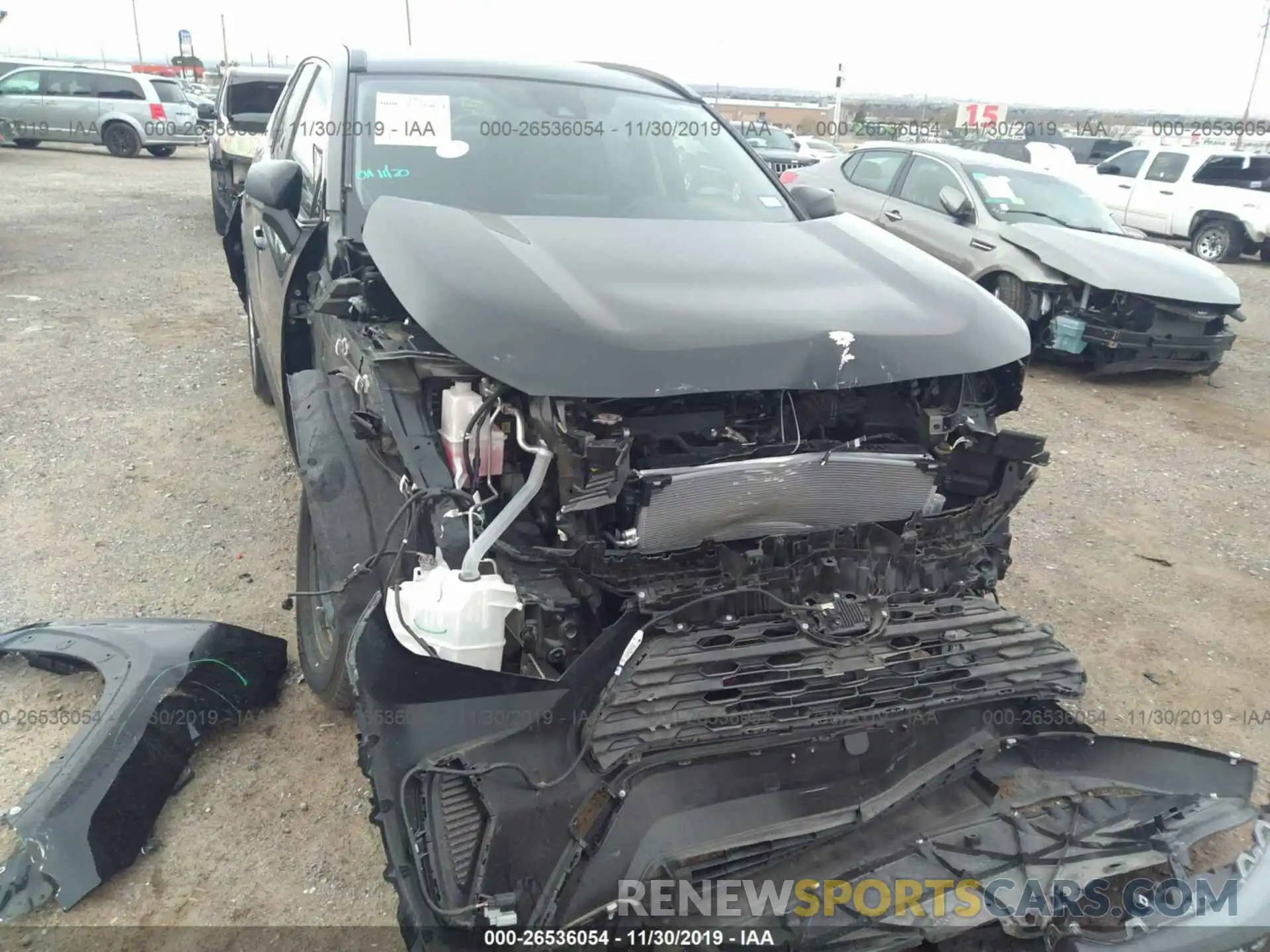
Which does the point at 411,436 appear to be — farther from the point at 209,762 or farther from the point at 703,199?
the point at 703,199

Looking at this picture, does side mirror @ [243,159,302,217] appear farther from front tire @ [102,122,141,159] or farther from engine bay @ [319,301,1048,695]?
front tire @ [102,122,141,159]

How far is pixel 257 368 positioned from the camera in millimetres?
5020

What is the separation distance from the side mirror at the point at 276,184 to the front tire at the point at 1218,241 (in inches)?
530

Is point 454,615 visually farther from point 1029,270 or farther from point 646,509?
point 1029,270

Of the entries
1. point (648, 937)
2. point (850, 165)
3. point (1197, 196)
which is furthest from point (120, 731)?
point (1197, 196)

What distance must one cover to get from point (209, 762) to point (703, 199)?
8.53 ft

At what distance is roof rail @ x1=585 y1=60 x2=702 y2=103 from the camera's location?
4027mm

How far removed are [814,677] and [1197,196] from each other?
46.4 ft

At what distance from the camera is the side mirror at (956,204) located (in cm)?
703

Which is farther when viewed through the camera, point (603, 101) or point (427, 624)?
point (603, 101)

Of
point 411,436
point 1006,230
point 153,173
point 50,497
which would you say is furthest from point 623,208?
point 153,173

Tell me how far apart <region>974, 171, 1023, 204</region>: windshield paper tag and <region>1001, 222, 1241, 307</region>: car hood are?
46 centimetres

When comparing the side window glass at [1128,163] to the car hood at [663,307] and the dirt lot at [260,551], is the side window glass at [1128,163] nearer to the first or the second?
the dirt lot at [260,551]

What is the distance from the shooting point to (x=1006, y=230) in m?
7.09
